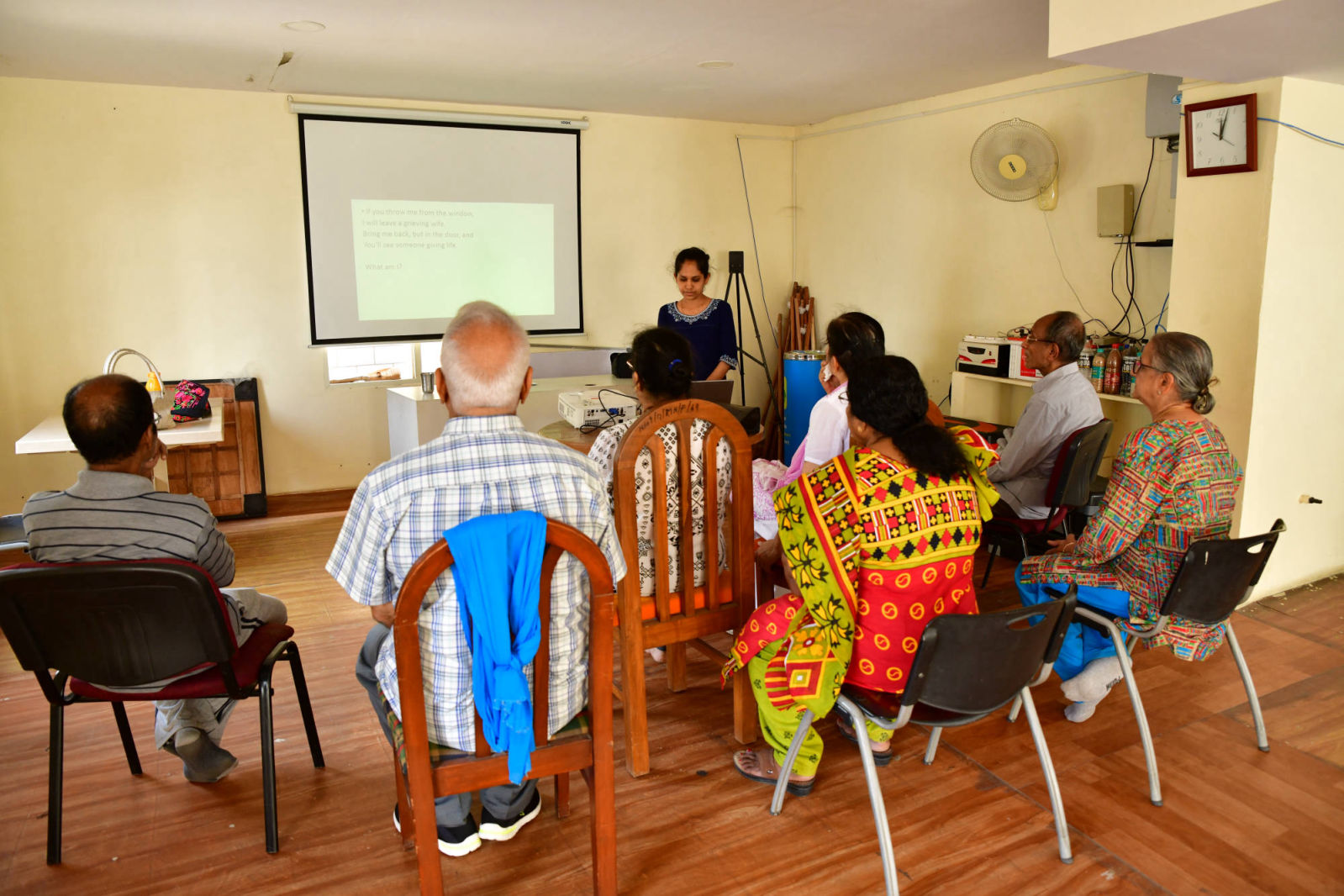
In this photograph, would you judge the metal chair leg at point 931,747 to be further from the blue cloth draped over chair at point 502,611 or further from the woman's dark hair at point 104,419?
the woman's dark hair at point 104,419

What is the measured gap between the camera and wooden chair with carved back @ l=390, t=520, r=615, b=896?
156 centimetres

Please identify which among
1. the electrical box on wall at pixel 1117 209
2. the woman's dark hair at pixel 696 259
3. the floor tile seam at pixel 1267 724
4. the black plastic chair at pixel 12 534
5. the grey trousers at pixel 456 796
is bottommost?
the floor tile seam at pixel 1267 724

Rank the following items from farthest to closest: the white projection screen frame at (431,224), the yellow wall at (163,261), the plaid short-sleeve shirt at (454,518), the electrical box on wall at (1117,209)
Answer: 1. the white projection screen frame at (431,224)
2. the yellow wall at (163,261)
3. the electrical box on wall at (1117,209)
4. the plaid short-sleeve shirt at (454,518)

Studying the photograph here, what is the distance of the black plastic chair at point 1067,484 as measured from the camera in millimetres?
3141

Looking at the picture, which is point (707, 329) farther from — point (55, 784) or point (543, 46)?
point (55, 784)

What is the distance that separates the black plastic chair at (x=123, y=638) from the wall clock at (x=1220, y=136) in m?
3.60

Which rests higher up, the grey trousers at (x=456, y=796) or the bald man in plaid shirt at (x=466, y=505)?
the bald man in plaid shirt at (x=466, y=505)

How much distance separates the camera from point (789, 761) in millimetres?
Answer: 2207

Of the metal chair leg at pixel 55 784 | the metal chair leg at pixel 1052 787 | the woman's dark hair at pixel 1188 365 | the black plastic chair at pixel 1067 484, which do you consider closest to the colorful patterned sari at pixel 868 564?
the metal chair leg at pixel 1052 787

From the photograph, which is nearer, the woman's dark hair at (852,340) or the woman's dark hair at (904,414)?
the woman's dark hair at (904,414)

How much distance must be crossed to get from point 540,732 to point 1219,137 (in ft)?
10.7

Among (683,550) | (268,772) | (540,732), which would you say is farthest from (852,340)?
(268,772)

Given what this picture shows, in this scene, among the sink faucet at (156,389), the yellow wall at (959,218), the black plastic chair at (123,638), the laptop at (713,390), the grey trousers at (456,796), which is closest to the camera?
the black plastic chair at (123,638)

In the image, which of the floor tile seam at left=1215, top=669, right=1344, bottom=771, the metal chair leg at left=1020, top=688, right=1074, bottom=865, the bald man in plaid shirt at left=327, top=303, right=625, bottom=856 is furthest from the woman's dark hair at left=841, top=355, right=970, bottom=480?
the floor tile seam at left=1215, top=669, right=1344, bottom=771
